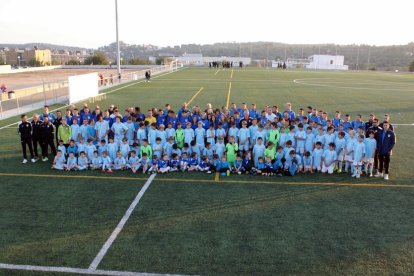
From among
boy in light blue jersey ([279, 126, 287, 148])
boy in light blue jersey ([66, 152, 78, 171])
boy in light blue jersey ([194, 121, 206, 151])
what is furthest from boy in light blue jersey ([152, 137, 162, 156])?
boy in light blue jersey ([279, 126, 287, 148])

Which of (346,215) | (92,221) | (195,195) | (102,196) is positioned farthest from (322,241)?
(102,196)

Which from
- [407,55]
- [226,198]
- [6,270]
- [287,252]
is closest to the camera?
[6,270]

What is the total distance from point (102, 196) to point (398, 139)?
12312 millimetres

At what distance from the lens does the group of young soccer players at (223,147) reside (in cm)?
1084

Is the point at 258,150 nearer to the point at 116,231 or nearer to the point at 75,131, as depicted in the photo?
the point at 116,231

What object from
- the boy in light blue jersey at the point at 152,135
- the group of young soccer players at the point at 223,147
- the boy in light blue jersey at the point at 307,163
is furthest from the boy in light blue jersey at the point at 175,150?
the boy in light blue jersey at the point at 307,163

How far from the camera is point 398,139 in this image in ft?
49.8

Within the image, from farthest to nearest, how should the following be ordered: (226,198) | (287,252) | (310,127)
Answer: (310,127), (226,198), (287,252)

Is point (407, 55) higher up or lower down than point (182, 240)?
higher up

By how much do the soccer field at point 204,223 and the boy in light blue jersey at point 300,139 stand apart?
890 millimetres

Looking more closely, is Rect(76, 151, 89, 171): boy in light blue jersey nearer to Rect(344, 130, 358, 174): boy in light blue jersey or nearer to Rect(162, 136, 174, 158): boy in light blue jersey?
Rect(162, 136, 174, 158): boy in light blue jersey

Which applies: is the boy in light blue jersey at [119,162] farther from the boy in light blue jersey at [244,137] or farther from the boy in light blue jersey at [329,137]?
the boy in light blue jersey at [329,137]

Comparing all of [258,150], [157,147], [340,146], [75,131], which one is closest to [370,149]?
[340,146]

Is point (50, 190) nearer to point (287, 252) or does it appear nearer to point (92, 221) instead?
point (92, 221)
